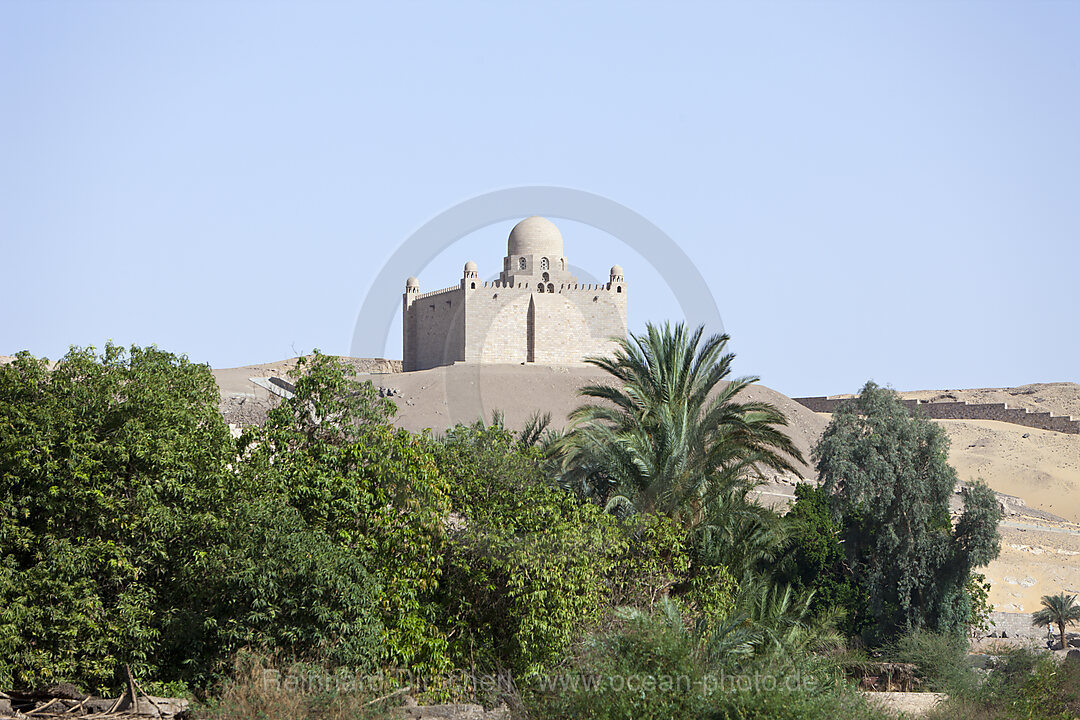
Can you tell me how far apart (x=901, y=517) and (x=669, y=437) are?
1092cm

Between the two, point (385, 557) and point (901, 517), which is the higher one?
point (385, 557)

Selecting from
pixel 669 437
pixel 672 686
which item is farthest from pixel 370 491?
pixel 672 686

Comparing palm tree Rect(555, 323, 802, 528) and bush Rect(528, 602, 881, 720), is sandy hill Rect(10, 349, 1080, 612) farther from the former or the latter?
bush Rect(528, 602, 881, 720)

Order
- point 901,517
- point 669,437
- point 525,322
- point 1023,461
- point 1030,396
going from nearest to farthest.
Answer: point 669,437 < point 901,517 < point 1023,461 < point 525,322 < point 1030,396

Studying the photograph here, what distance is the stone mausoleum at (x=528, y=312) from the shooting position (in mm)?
58500

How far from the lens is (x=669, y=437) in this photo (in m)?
15.1

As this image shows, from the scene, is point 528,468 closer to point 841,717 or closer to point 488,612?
point 488,612

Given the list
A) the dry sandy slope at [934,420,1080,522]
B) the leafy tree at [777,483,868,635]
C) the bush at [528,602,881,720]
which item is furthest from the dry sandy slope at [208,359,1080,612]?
the bush at [528,602,881,720]

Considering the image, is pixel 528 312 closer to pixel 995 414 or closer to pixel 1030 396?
pixel 995 414

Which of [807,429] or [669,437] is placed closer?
[669,437]

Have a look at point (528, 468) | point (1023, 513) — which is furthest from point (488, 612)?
point (1023, 513)

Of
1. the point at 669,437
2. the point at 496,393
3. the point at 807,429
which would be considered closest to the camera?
the point at 669,437

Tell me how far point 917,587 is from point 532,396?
32.5 meters

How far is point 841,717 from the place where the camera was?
9.98 metres
